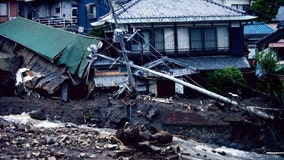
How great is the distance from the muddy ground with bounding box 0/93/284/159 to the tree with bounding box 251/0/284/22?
17833 millimetres

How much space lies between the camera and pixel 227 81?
23.6 meters

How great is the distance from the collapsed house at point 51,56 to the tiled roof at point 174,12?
2694 millimetres

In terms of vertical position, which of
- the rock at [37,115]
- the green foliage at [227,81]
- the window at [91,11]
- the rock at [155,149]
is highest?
the window at [91,11]

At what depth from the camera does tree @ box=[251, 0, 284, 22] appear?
3868 centimetres

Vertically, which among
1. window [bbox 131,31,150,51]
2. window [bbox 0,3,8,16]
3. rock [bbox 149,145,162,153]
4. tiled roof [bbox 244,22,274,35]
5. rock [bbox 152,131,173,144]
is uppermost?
window [bbox 0,3,8,16]

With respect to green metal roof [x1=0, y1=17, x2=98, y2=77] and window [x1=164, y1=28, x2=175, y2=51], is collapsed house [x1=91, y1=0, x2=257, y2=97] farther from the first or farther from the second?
green metal roof [x1=0, y1=17, x2=98, y2=77]

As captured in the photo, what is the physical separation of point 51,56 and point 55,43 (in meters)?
1.68

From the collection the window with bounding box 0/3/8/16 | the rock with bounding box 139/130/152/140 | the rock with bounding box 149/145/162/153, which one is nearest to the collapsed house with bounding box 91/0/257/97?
the rock with bounding box 139/130/152/140

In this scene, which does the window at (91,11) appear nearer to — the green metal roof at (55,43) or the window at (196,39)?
the green metal roof at (55,43)

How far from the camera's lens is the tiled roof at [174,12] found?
25.7 m

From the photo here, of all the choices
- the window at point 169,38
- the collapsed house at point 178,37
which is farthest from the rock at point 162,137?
the window at point 169,38

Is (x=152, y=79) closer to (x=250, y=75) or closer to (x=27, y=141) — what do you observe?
(x=250, y=75)

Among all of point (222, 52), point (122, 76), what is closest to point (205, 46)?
point (222, 52)

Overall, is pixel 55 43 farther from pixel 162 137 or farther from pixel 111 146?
pixel 162 137
